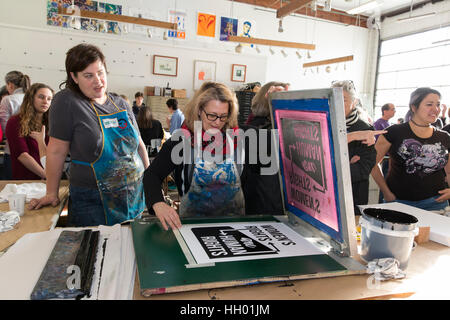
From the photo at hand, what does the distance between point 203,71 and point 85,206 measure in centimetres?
790

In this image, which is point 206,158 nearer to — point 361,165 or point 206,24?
point 361,165

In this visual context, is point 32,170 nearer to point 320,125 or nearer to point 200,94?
point 200,94

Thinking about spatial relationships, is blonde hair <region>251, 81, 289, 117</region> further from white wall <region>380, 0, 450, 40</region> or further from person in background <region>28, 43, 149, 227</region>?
white wall <region>380, 0, 450, 40</region>

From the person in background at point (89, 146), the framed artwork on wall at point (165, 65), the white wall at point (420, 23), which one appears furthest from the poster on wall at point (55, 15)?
the white wall at point (420, 23)

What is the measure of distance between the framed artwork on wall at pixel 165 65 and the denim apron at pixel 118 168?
23.7 ft

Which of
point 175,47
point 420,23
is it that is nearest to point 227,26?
point 175,47

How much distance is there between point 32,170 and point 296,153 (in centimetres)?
206

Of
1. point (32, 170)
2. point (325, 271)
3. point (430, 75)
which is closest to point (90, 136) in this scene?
point (32, 170)

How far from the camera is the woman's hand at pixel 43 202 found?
5.62 feet

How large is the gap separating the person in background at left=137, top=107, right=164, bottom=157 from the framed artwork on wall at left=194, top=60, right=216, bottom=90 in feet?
13.3

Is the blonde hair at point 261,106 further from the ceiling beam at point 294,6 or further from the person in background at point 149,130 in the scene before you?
the person in background at point 149,130

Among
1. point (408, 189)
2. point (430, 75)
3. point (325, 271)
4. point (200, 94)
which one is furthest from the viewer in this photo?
point (430, 75)

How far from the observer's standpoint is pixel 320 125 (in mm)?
1012

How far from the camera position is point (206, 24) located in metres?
9.06
